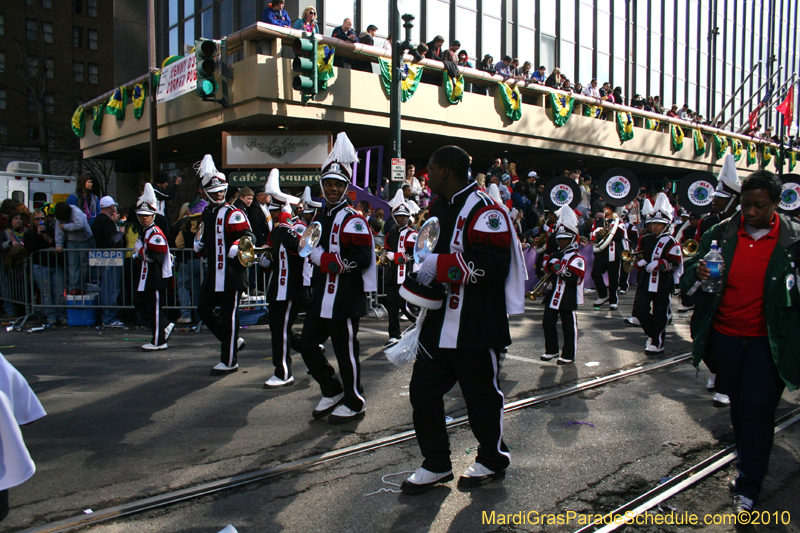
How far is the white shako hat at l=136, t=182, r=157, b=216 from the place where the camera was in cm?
841

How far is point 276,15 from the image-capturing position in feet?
51.6

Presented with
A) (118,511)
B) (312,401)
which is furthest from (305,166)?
(118,511)

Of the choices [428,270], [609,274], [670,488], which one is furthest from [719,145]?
[428,270]

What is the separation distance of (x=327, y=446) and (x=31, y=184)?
19642mm

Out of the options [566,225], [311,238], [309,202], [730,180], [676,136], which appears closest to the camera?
[730,180]

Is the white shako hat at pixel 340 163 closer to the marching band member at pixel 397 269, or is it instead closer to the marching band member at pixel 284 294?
the marching band member at pixel 284 294

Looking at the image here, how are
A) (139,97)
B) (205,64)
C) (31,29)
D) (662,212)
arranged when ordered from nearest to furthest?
1. (662,212)
2. (205,64)
3. (139,97)
4. (31,29)

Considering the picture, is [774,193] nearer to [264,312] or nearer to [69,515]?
[69,515]

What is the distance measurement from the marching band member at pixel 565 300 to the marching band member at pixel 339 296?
304 cm

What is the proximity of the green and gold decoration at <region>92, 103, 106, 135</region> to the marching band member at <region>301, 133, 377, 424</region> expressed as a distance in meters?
20.1

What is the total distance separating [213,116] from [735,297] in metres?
15.6

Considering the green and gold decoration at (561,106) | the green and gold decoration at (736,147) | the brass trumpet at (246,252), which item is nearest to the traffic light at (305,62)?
the brass trumpet at (246,252)

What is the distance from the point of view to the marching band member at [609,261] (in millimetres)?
12703

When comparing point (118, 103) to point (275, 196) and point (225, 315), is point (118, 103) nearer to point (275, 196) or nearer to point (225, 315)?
point (275, 196)
